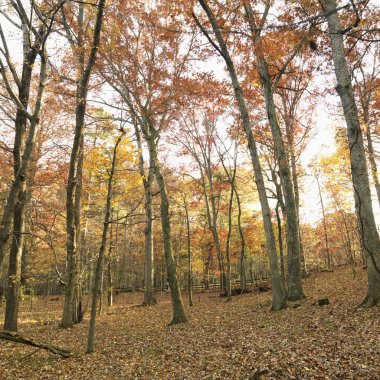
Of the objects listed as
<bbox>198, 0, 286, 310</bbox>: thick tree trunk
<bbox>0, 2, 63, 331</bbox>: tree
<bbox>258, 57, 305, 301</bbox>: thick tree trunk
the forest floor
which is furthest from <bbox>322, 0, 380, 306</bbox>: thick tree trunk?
<bbox>0, 2, 63, 331</bbox>: tree

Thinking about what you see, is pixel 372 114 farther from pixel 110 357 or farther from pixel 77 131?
pixel 110 357

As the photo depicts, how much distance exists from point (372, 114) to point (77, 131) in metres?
15.0

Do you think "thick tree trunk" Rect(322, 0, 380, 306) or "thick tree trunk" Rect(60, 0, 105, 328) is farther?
"thick tree trunk" Rect(60, 0, 105, 328)

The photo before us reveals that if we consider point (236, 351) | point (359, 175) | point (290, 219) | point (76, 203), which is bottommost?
point (236, 351)

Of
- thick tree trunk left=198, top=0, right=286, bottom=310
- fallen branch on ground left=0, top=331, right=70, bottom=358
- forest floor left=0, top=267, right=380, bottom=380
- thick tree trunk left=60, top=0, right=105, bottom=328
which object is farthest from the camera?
thick tree trunk left=198, top=0, right=286, bottom=310

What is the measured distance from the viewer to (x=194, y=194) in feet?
75.5

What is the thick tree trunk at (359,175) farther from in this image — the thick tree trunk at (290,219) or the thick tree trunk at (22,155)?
the thick tree trunk at (22,155)

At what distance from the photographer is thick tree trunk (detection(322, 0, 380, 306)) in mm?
6934

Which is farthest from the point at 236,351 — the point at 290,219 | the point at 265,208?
the point at 290,219

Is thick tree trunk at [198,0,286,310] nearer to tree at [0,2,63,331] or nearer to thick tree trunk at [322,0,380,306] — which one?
thick tree trunk at [322,0,380,306]

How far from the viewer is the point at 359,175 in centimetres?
731

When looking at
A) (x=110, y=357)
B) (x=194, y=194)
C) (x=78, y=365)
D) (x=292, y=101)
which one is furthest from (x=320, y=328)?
(x=194, y=194)

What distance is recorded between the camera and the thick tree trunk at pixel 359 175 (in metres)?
6.93

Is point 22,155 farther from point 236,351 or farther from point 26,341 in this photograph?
point 236,351
